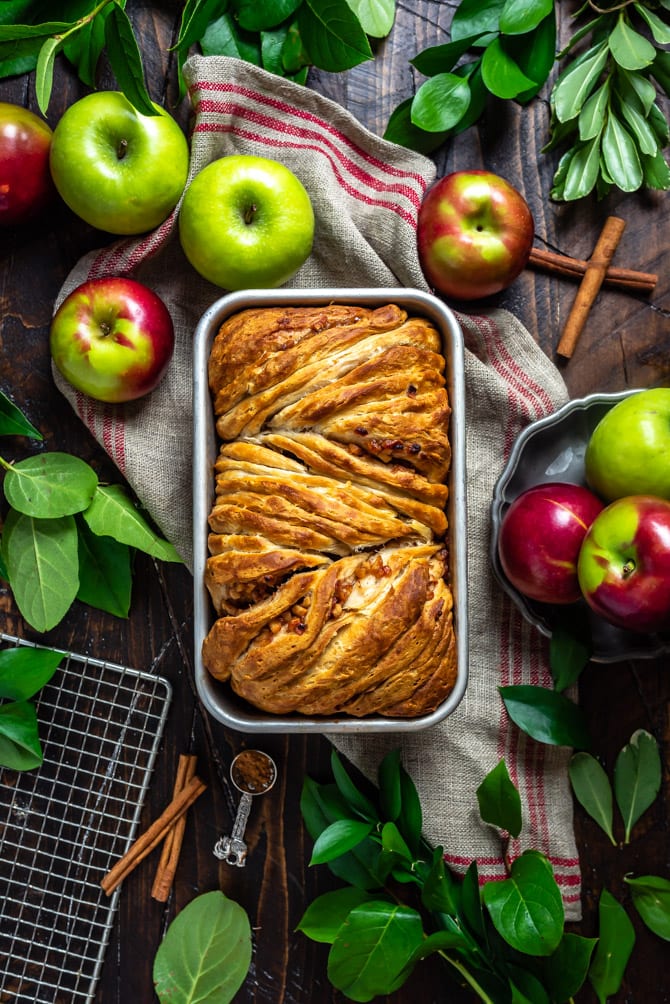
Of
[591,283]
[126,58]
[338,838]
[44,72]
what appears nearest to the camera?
[44,72]

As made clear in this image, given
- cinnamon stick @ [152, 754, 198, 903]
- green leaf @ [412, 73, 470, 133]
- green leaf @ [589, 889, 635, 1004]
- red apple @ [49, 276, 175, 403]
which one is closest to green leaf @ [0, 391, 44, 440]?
red apple @ [49, 276, 175, 403]

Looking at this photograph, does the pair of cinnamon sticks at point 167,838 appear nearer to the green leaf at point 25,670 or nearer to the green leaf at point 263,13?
the green leaf at point 25,670

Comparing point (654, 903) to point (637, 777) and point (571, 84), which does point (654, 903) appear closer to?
point (637, 777)

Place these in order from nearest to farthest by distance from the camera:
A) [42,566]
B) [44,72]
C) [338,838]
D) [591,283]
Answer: [44,72] → [338,838] → [42,566] → [591,283]

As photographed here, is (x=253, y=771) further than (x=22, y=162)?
Yes

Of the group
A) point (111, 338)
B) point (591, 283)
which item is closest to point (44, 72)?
point (111, 338)

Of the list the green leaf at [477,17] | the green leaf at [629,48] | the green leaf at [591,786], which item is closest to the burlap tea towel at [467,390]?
the green leaf at [591,786]

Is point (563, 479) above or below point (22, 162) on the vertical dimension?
below

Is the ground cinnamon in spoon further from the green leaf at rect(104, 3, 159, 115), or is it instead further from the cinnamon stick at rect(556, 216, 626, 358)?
the green leaf at rect(104, 3, 159, 115)
